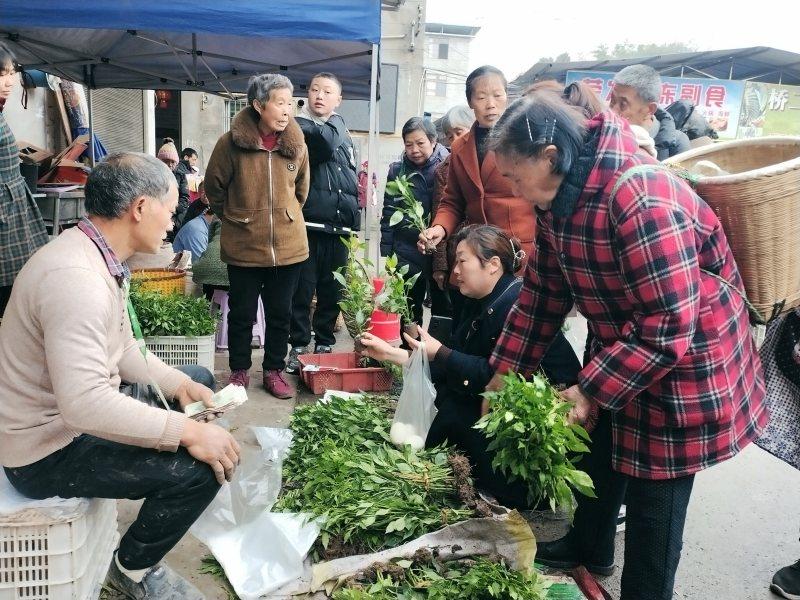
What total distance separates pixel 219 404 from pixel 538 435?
1168 mm

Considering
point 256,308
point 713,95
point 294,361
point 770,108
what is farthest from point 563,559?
point 770,108

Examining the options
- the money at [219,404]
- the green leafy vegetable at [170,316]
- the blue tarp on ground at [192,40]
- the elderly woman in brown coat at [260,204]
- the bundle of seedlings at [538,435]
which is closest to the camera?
the bundle of seedlings at [538,435]

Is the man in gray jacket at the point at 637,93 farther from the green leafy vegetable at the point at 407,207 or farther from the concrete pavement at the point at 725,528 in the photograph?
the concrete pavement at the point at 725,528

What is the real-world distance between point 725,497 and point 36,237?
431 centimetres

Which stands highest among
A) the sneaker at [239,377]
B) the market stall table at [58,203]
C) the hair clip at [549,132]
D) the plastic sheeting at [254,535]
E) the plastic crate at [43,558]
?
the hair clip at [549,132]

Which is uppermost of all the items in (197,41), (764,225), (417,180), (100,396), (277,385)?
(197,41)

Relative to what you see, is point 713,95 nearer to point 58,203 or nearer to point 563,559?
point 58,203

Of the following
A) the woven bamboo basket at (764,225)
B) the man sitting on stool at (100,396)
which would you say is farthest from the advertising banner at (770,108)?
the man sitting on stool at (100,396)

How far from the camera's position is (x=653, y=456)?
2.04m

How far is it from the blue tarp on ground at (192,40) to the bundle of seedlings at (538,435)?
98.6 inches

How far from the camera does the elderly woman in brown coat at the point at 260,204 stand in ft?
13.4

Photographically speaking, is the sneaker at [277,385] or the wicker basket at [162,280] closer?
the sneaker at [277,385]

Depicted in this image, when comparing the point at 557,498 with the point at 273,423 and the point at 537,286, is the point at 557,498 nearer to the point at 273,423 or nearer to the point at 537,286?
the point at 537,286

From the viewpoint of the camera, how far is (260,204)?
421 centimetres
